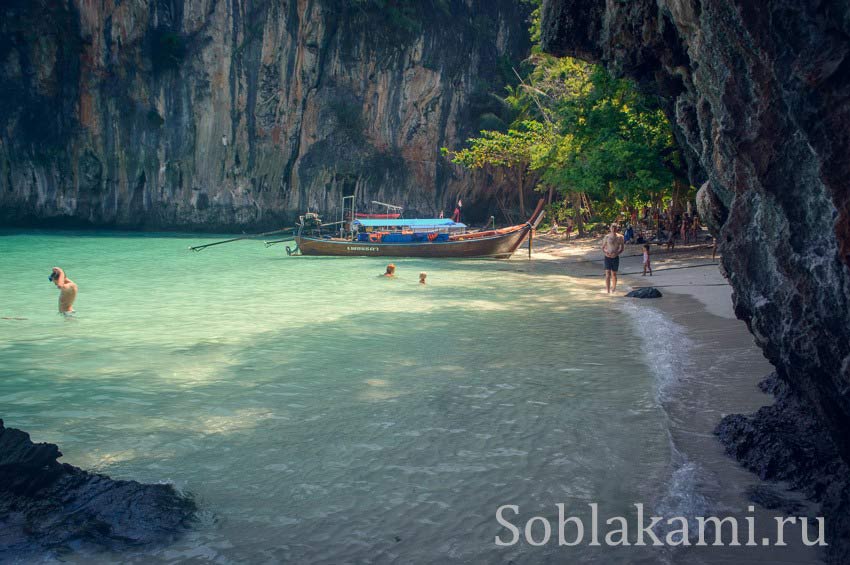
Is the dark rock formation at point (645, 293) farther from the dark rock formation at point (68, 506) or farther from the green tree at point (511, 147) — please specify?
the green tree at point (511, 147)

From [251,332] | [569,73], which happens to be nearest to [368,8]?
[569,73]

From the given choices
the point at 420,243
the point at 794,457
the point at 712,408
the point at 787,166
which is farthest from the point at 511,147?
the point at 787,166

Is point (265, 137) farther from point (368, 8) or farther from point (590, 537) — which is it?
point (590, 537)

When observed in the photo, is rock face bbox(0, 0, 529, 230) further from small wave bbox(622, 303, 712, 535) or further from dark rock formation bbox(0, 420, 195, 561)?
dark rock formation bbox(0, 420, 195, 561)

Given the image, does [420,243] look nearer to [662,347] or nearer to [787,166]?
[662,347]

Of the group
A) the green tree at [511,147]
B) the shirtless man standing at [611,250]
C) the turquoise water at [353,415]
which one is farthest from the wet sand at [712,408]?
the green tree at [511,147]

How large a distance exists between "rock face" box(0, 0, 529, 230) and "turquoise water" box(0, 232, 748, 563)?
1132 inches

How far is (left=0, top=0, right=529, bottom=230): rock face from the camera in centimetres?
3938

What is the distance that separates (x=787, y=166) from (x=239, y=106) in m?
41.2

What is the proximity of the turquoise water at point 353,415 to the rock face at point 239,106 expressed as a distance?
2875cm

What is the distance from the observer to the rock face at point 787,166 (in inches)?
134

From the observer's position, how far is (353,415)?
6895 millimetres

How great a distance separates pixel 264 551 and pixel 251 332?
779 centimetres

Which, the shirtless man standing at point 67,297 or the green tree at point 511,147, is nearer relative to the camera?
the shirtless man standing at point 67,297
